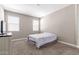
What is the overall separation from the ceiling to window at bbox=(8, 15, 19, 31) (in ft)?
0.50

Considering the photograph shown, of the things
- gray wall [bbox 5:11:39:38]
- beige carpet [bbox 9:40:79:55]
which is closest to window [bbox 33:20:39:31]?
gray wall [bbox 5:11:39:38]

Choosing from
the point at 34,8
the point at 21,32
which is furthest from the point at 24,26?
the point at 34,8

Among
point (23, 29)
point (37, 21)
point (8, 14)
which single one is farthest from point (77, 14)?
point (8, 14)

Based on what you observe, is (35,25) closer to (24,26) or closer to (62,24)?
(24,26)

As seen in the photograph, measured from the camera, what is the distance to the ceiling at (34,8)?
1114 millimetres

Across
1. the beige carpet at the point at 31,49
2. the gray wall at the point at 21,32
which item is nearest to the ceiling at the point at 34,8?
the gray wall at the point at 21,32

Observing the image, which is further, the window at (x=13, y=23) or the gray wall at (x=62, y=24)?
the gray wall at (x=62, y=24)

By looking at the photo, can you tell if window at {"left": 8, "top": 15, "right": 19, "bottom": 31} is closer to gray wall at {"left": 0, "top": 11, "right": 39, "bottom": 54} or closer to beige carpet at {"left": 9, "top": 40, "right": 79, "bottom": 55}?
gray wall at {"left": 0, "top": 11, "right": 39, "bottom": 54}

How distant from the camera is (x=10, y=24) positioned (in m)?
1.13

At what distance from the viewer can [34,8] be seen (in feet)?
3.95

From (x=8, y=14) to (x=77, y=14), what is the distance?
57.5 inches

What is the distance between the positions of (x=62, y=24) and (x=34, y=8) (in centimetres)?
75

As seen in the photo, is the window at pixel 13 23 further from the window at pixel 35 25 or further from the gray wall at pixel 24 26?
the window at pixel 35 25

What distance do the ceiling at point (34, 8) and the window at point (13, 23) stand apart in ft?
0.50
